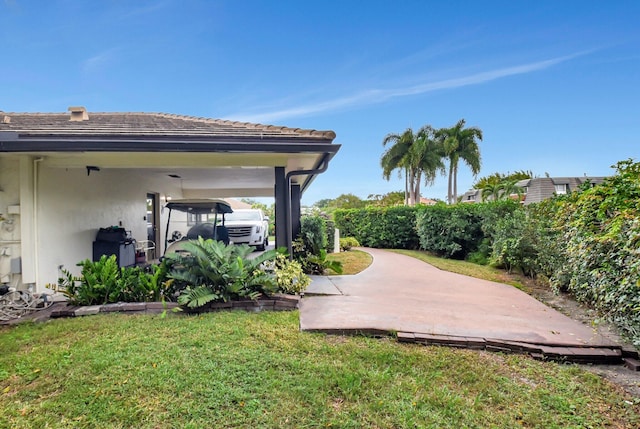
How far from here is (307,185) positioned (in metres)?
10.6

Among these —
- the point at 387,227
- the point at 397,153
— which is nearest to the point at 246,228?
the point at 387,227

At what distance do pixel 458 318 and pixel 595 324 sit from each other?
5.10 ft

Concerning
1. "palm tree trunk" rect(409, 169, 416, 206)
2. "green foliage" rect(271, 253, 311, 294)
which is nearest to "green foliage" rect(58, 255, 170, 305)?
"green foliage" rect(271, 253, 311, 294)

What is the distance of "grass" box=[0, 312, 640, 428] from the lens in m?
2.59

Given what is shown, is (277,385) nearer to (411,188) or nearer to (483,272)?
(483,272)

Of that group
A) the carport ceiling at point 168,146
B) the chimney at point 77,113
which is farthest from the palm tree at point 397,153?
the chimney at point 77,113

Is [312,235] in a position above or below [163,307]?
above

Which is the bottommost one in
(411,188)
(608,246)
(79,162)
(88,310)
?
(88,310)

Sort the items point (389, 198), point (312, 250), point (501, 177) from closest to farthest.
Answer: point (312, 250) < point (501, 177) < point (389, 198)

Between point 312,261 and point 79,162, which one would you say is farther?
point 312,261

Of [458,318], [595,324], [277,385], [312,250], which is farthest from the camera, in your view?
[312,250]

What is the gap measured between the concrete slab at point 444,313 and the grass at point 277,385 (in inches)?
17.9

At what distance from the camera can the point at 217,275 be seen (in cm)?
505

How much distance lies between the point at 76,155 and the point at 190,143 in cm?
Result: 217
